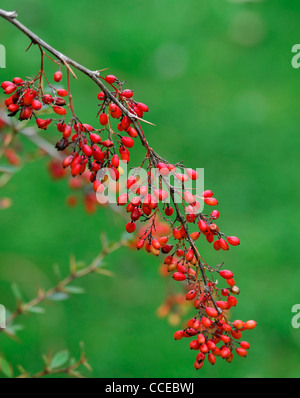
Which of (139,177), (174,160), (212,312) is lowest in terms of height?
(212,312)

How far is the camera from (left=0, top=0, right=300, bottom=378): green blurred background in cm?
343

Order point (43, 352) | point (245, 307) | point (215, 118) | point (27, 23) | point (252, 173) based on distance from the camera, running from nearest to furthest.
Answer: point (43, 352) → point (245, 307) → point (252, 173) → point (215, 118) → point (27, 23)

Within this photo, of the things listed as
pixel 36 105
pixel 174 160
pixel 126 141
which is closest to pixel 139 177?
pixel 126 141

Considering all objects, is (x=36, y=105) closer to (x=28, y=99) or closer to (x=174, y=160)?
(x=28, y=99)

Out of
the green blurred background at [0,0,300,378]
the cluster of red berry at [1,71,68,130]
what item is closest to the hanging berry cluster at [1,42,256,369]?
the cluster of red berry at [1,71,68,130]

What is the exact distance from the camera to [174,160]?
168 inches

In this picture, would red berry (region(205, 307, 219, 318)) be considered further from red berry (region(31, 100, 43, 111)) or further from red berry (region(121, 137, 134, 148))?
red berry (region(31, 100, 43, 111))

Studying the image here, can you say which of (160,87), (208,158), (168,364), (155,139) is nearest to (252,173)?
(208,158)

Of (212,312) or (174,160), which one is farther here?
(174,160)

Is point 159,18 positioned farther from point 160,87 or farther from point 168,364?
point 168,364

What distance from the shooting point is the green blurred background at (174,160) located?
11.3 ft

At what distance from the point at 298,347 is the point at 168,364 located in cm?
83

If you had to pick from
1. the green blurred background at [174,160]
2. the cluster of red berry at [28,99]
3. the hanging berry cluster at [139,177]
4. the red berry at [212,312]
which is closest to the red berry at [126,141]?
the hanging berry cluster at [139,177]

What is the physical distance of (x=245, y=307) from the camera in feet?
11.8
